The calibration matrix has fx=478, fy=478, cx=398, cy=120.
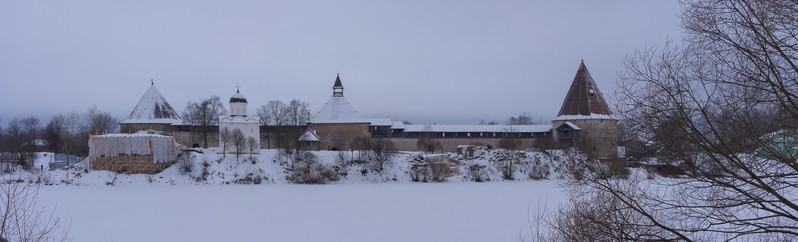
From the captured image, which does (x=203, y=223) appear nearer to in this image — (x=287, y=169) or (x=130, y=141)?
(x=287, y=169)

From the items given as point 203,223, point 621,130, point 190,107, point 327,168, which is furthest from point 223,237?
point 190,107

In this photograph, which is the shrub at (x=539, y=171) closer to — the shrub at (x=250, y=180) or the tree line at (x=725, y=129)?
the shrub at (x=250, y=180)

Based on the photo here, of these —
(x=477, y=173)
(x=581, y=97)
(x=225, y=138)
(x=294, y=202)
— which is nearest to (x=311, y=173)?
(x=225, y=138)

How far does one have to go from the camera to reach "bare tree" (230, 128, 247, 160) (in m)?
25.3

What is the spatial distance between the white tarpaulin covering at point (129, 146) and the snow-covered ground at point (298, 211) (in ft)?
9.37

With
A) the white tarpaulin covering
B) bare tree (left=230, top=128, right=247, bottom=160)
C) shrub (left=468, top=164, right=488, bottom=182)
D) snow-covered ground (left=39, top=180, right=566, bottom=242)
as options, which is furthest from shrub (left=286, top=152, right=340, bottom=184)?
shrub (left=468, top=164, right=488, bottom=182)

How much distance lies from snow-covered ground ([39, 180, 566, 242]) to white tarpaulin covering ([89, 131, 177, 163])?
286 centimetres

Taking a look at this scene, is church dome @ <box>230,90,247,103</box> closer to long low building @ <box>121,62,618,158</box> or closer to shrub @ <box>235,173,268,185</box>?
long low building @ <box>121,62,618,158</box>

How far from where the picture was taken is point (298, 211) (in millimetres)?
14070

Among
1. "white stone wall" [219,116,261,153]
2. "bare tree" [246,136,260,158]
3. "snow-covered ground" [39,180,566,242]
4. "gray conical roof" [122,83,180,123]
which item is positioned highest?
"gray conical roof" [122,83,180,123]

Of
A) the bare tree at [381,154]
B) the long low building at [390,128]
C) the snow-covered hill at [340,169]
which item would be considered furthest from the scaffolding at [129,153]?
the bare tree at [381,154]

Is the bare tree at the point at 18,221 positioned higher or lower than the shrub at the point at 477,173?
higher

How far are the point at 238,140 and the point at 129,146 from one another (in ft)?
17.1

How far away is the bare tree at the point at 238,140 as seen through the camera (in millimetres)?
25297
